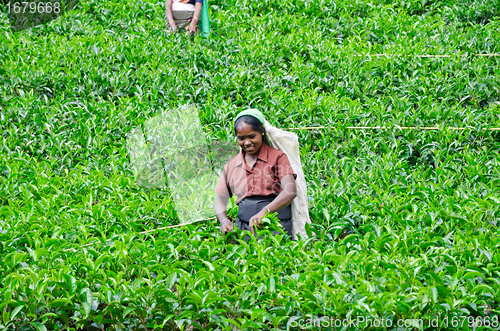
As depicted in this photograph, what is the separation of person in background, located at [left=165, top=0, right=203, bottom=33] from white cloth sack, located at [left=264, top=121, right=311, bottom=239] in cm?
401

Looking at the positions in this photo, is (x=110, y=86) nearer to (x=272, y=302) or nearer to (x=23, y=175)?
(x=23, y=175)

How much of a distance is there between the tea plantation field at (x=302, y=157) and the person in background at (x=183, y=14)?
0.23m

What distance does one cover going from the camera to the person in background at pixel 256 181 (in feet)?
10.7

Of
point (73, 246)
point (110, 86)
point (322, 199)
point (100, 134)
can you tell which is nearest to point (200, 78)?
point (110, 86)

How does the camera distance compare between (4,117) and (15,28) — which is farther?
(15,28)

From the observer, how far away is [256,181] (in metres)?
3.35

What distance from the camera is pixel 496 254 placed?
2.81 m

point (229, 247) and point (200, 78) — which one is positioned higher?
point (200, 78)

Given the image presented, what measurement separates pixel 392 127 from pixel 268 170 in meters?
2.05
